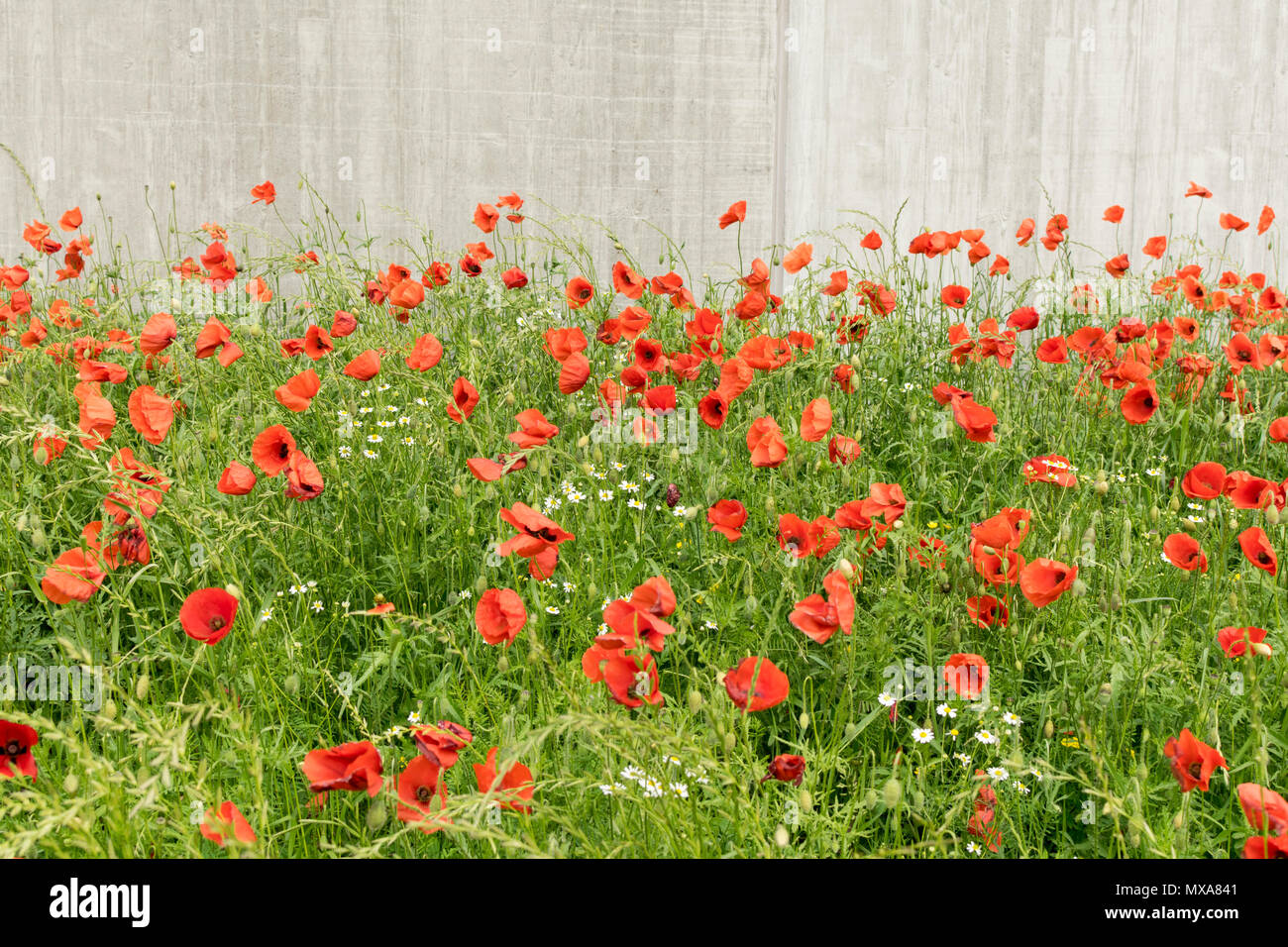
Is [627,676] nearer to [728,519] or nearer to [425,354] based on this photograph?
[728,519]

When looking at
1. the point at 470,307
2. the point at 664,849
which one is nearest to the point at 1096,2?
the point at 470,307

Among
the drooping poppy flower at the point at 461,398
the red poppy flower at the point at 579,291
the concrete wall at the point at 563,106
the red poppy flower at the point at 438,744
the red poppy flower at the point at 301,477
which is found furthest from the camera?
the concrete wall at the point at 563,106

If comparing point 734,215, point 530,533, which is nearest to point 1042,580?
point 530,533

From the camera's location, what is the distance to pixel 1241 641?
1.50m

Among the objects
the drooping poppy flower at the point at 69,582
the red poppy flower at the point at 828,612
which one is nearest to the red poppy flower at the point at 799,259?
the red poppy flower at the point at 828,612

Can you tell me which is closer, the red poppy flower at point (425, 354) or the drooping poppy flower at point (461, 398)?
the drooping poppy flower at point (461, 398)

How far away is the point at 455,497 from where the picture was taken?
7.11 ft

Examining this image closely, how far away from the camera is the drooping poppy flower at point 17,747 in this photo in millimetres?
1179

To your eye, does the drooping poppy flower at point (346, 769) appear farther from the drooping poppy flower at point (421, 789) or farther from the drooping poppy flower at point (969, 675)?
the drooping poppy flower at point (969, 675)

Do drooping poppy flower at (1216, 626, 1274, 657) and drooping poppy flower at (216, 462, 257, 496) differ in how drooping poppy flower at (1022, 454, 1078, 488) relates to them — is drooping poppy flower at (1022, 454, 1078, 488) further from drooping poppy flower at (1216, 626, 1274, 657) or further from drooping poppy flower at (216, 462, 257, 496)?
drooping poppy flower at (216, 462, 257, 496)

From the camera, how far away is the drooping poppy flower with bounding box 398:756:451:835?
1.12 metres

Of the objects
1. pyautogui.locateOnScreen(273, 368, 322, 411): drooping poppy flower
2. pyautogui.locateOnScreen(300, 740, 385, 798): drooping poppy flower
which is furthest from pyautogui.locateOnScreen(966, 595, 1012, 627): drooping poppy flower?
pyautogui.locateOnScreen(273, 368, 322, 411): drooping poppy flower

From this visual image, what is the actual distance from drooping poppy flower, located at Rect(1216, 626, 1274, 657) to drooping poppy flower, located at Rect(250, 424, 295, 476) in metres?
1.58

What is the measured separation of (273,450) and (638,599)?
38.4 inches
